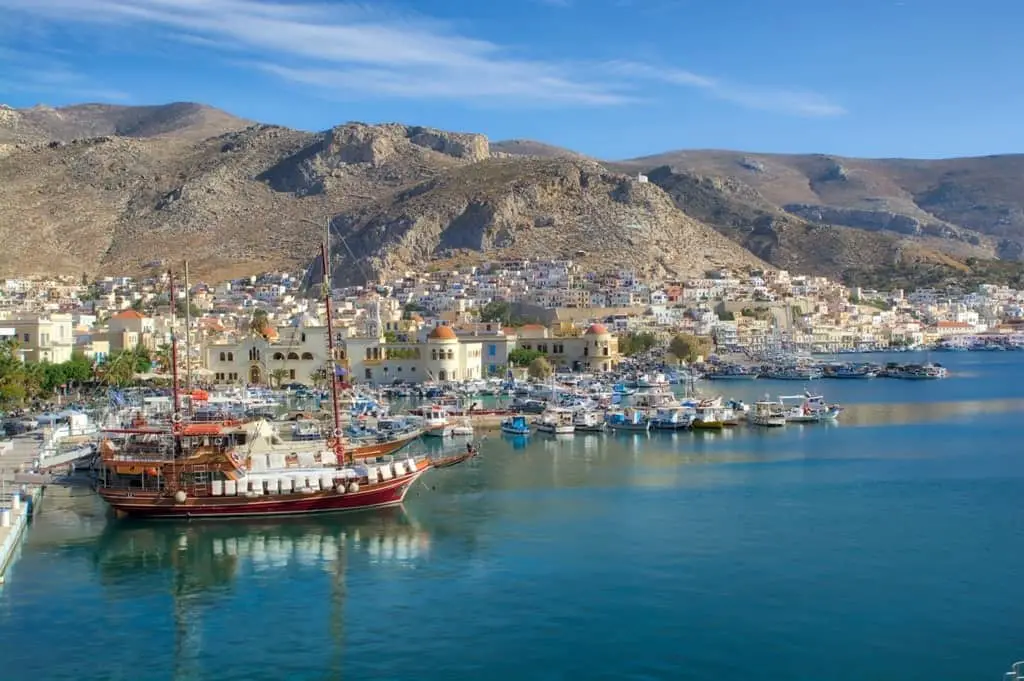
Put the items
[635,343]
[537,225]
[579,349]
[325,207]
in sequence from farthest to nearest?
[325,207], [537,225], [635,343], [579,349]

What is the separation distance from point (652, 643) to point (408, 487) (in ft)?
37.1

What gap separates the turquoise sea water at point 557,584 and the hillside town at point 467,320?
10.7 m

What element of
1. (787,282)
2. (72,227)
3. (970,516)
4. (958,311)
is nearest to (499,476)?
(970,516)

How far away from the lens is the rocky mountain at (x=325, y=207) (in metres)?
123

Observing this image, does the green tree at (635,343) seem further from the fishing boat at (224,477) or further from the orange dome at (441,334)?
the fishing boat at (224,477)

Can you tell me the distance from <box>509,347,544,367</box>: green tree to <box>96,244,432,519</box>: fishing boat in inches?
1418

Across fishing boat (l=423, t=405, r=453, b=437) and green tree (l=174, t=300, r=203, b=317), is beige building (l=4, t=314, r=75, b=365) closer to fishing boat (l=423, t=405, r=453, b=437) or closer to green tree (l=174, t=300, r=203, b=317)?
fishing boat (l=423, t=405, r=453, b=437)

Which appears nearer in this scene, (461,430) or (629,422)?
(461,430)

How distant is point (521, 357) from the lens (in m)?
65.1

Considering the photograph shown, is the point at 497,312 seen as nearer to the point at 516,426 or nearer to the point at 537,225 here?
the point at 537,225

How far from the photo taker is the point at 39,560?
23078 mm

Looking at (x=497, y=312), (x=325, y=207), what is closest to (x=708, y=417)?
(x=497, y=312)

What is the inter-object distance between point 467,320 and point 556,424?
1490 inches

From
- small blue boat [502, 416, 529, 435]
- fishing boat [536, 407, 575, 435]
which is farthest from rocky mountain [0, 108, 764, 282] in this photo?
small blue boat [502, 416, 529, 435]
